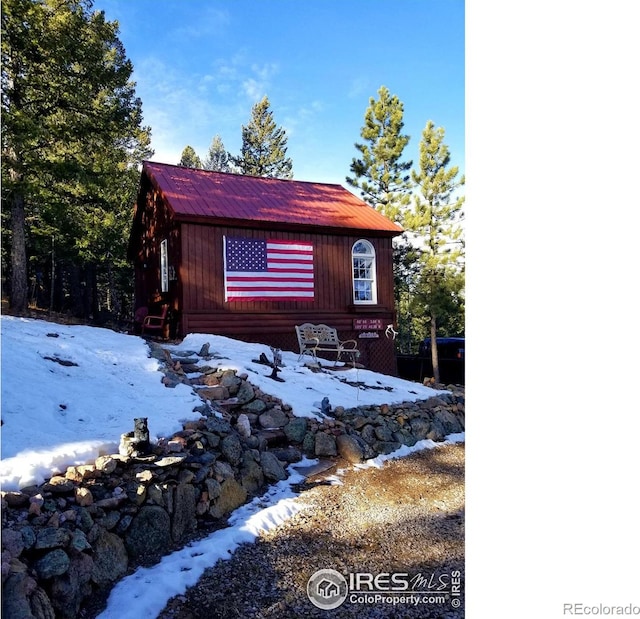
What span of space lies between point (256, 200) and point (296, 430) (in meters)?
7.15

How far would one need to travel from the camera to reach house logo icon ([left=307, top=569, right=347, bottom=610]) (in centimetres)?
232

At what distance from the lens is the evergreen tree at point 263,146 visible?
975 inches

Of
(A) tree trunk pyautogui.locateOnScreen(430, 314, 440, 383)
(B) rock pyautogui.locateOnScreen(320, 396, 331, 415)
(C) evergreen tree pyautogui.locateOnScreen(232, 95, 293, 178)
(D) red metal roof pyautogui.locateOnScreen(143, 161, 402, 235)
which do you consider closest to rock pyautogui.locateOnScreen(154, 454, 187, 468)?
(B) rock pyautogui.locateOnScreen(320, 396, 331, 415)

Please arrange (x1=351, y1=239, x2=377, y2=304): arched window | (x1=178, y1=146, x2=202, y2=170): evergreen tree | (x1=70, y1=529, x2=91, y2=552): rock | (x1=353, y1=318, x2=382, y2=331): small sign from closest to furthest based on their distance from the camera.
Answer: (x1=70, y1=529, x2=91, y2=552): rock, (x1=353, y1=318, x2=382, y2=331): small sign, (x1=351, y1=239, x2=377, y2=304): arched window, (x1=178, y1=146, x2=202, y2=170): evergreen tree

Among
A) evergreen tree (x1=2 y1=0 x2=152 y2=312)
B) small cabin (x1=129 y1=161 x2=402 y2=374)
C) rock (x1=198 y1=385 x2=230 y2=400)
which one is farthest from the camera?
small cabin (x1=129 y1=161 x2=402 y2=374)

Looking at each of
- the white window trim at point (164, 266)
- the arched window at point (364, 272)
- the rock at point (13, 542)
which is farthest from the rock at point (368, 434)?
the white window trim at point (164, 266)

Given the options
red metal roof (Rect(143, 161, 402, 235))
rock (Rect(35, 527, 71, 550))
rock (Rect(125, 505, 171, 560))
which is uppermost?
red metal roof (Rect(143, 161, 402, 235))

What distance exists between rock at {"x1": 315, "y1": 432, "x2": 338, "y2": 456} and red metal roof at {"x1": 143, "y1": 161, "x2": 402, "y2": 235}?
5.95 meters

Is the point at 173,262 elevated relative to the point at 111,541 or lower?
elevated

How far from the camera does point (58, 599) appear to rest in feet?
6.82

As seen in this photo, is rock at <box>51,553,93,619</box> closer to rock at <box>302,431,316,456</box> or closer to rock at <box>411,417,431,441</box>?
rock at <box>302,431,316,456</box>
